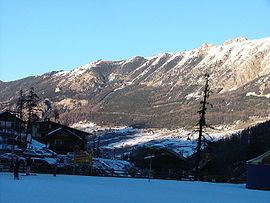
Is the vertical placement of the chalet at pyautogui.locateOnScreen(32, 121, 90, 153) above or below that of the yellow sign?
above

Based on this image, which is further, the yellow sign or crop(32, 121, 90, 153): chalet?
crop(32, 121, 90, 153): chalet

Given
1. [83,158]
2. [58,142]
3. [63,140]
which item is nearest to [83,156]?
[83,158]

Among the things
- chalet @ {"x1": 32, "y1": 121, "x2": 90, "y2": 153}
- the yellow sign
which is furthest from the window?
the yellow sign

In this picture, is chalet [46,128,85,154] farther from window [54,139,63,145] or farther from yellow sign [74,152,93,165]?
yellow sign [74,152,93,165]


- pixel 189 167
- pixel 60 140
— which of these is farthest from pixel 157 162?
pixel 60 140

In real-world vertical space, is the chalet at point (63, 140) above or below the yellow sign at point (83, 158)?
above

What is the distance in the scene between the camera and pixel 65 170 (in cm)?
5312

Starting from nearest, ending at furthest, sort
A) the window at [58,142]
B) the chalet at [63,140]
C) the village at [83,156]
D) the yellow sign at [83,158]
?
the yellow sign at [83,158] → the village at [83,156] → the chalet at [63,140] → the window at [58,142]

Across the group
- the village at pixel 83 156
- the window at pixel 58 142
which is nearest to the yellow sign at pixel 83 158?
the village at pixel 83 156

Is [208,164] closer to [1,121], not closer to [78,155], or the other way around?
[1,121]

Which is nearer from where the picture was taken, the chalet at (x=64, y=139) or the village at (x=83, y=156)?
the village at (x=83, y=156)

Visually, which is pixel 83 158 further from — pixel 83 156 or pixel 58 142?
pixel 58 142

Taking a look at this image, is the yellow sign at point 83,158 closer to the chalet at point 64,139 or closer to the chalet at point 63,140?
the chalet at point 63,140

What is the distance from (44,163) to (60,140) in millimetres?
40683
